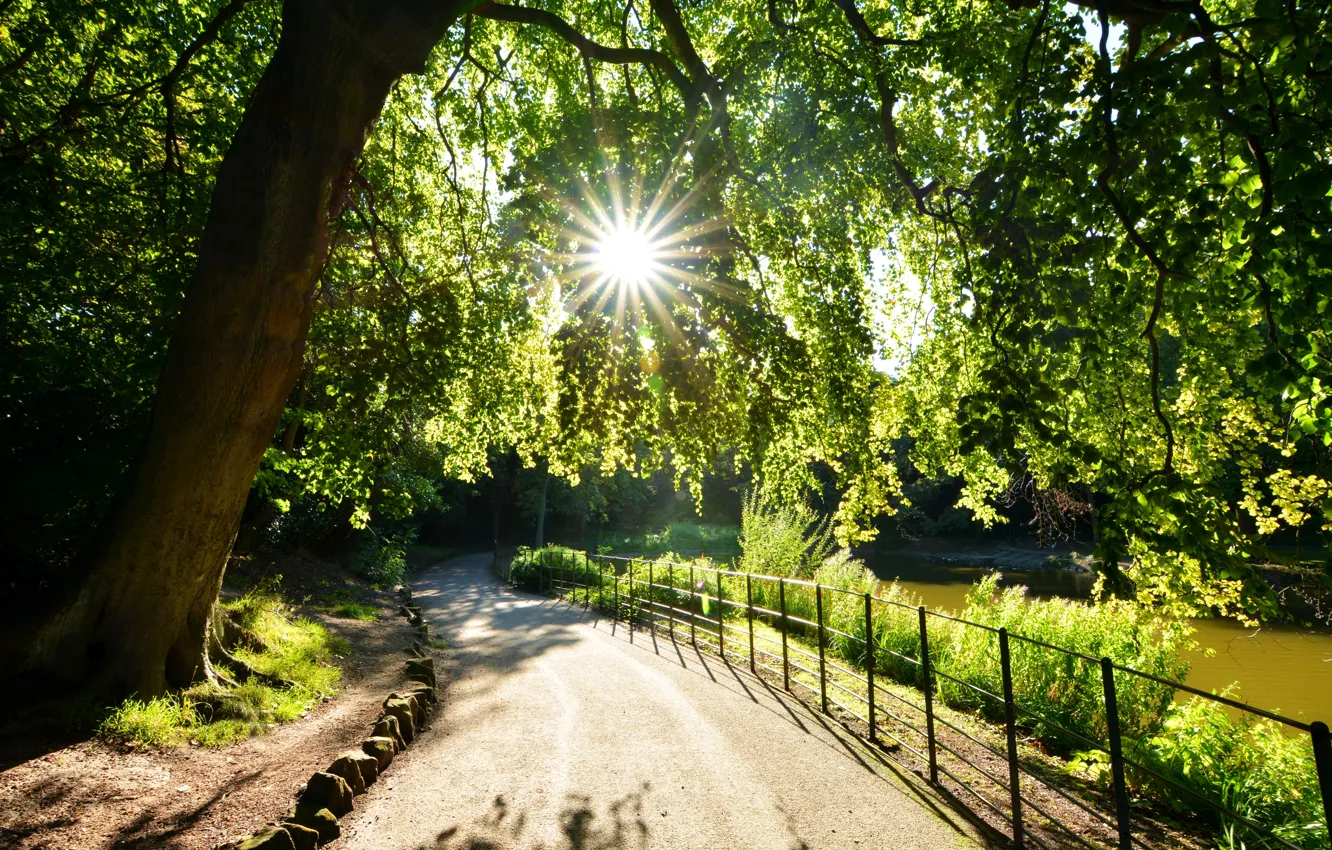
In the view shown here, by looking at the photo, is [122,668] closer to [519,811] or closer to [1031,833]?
[519,811]

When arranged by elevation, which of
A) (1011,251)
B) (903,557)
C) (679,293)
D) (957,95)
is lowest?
(903,557)

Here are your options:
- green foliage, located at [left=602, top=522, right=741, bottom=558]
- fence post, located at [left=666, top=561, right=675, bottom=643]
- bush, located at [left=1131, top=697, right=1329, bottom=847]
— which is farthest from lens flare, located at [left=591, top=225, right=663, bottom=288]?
green foliage, located at [left=602, top=522, right=741, bottom=558]

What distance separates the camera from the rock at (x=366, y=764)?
4875 mm

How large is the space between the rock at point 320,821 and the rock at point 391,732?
1403 millimetres

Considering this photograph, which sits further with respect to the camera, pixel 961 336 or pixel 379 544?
pixel 379 544

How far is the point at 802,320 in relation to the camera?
31.9 feet

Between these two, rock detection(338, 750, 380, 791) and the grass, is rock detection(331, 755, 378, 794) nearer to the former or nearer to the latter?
rock detection(338, 750, 380, 791)

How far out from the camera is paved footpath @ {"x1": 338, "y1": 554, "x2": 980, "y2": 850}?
4.25 m

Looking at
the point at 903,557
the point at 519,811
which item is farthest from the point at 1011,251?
the point at 903,557

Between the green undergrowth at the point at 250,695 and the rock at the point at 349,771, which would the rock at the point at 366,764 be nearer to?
the rock at the point at 349,771

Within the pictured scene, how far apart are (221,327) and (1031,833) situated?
680 cm

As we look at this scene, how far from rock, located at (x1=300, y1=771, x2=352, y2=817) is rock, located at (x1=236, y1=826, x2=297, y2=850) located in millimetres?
459

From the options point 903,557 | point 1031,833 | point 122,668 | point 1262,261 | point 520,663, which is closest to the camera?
point 1262,261

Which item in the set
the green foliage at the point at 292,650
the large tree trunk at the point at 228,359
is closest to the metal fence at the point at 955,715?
the green foliage at the point at 292,650
